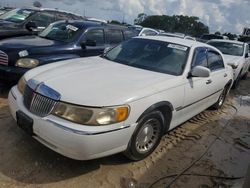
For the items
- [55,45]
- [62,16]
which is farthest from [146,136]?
[62,16]

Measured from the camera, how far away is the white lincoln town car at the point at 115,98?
3.09 metres

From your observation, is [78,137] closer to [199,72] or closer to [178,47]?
[199,72]

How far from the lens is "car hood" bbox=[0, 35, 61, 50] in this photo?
559 cm

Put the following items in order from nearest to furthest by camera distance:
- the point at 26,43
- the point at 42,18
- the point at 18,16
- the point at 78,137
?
the point at 78,137 < the point at 26,43 < the point at 42,18 < the point at 18,16

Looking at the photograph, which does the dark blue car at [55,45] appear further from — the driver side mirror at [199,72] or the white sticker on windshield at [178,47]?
the driver side mirror at [199,72]

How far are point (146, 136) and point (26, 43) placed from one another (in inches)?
136

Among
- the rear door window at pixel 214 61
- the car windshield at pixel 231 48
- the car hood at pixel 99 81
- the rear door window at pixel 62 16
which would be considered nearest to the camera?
the car hood at pixel 99 81

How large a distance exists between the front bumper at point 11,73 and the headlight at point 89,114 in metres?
2.58

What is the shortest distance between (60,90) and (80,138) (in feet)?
2.18

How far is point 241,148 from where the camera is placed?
15.9ft

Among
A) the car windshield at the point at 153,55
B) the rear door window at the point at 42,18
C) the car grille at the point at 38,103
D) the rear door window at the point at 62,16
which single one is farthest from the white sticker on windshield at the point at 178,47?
the rear door window at the point at 62,16

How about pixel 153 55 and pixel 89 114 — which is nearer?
pixel 89 114

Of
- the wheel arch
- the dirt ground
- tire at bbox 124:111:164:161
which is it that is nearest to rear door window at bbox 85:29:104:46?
the dirt ground

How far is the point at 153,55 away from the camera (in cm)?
459
